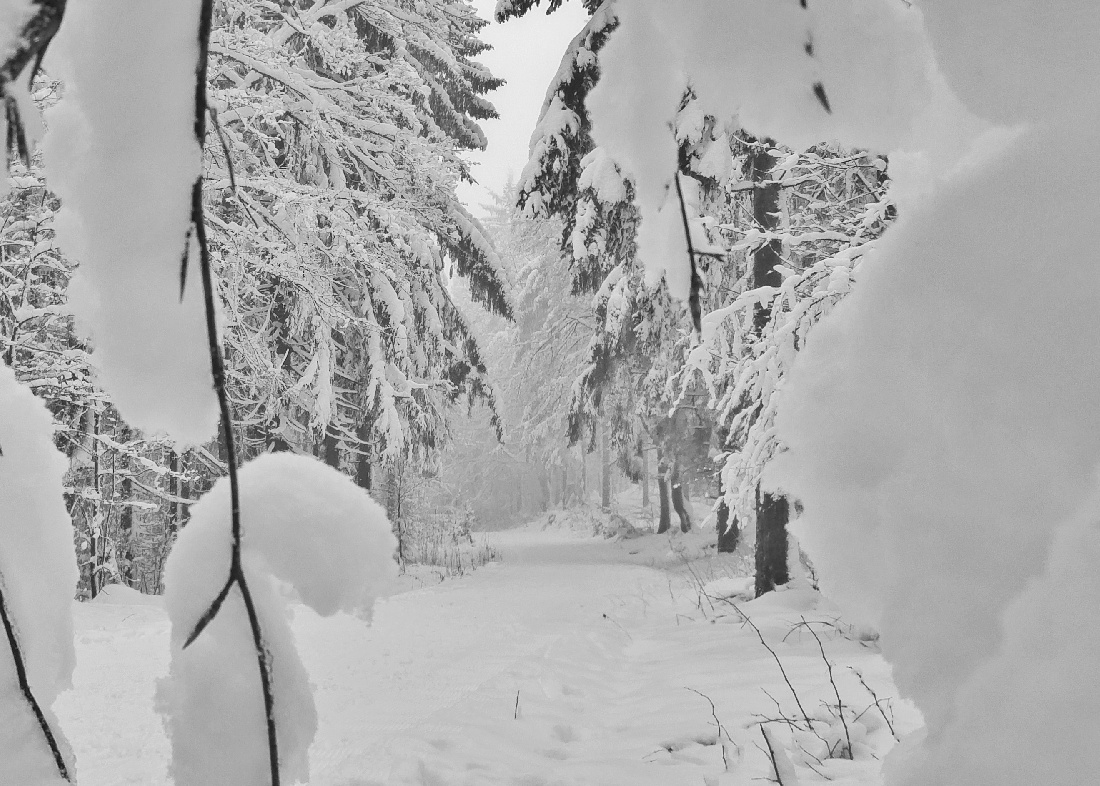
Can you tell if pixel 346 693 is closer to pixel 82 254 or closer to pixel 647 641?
pixel 647 641

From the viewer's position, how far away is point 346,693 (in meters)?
3.72

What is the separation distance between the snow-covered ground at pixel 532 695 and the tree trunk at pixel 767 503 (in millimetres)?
493

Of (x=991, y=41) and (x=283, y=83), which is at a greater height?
(x=283, y=83)

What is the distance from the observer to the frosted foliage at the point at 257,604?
596mm

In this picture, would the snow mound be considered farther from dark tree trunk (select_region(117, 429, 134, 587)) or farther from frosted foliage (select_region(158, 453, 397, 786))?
dark tree trunk (select_region(117, 429, 134, 587))

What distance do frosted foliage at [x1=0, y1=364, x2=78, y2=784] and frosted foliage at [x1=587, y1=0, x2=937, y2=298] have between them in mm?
696

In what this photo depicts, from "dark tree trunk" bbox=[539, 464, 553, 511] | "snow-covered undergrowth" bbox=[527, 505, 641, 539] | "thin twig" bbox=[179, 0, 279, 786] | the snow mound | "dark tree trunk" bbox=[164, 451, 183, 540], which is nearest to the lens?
"thin twig" bbox=[179, 0, 279, 786]

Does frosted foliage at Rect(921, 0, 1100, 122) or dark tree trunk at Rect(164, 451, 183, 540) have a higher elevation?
frosted foliage at Rect(921, 0, 1100, 122)

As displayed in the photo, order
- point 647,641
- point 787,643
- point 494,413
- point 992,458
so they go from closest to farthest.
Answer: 1. point 992,458
2. point 787,643
3. point 647,641
4. point 494,413

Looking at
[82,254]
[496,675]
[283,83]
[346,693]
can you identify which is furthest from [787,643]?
[283,83]

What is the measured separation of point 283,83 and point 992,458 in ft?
17.9

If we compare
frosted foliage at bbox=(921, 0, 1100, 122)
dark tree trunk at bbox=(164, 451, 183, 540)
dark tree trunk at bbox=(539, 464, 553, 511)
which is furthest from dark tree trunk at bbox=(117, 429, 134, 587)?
dark tree trunk at bbox=(539, 464, 553, 511)

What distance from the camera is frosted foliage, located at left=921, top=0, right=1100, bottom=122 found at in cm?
54

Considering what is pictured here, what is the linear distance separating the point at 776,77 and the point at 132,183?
1.72ft
